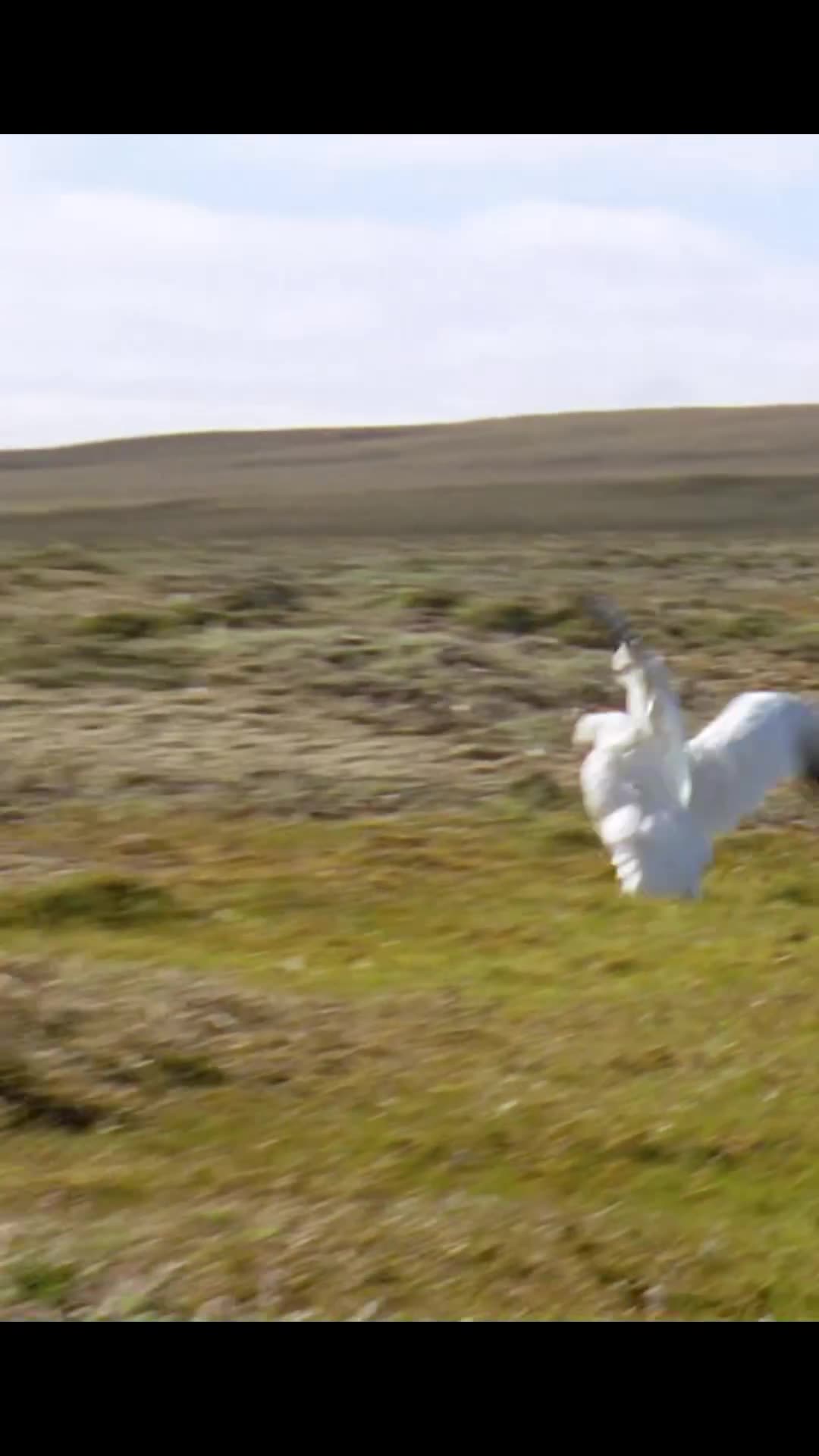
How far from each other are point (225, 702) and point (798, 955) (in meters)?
8.03

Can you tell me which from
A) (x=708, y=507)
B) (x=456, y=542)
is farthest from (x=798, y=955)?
(x=708, y=507)

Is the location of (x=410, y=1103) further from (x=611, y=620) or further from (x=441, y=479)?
(x=441, y=479)

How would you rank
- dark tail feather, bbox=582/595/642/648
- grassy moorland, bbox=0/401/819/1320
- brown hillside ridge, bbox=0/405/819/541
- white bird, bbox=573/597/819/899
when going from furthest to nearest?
brown hillside ridge, bbox=0/405/819/541, dark tail feather, bbox=582/595/642/648, white bird, bbox=573/597/819/899, grassy moorland, bbox=0/401/819/1320

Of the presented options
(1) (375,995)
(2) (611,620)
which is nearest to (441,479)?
(2) (611,620)

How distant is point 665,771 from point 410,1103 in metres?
4.32

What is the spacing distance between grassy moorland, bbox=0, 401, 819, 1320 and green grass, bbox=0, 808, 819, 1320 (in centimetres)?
2

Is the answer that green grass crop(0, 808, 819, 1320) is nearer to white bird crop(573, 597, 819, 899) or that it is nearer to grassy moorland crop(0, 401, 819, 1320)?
grassy moorland crop(0, 401, 819, 1320)

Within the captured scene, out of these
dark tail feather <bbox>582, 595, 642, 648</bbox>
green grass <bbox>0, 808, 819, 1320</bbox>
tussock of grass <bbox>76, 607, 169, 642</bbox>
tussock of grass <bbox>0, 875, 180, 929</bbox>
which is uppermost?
dark tail feather <bbox>582, 595, 642, 648</bbox>

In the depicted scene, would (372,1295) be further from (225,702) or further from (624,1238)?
(225,702)

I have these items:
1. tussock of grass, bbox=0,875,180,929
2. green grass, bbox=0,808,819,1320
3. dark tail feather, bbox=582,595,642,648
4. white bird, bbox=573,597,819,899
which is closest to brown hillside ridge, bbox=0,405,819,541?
dark tail feather, bbox=582,595,642,648

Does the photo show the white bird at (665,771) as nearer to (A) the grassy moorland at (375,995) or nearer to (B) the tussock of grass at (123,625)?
(A) the grassy moorland at (375,995)

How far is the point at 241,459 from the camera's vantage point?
86.5 m

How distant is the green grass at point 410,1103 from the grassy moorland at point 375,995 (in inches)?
0.7

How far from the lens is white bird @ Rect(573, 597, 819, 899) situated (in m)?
12.7
